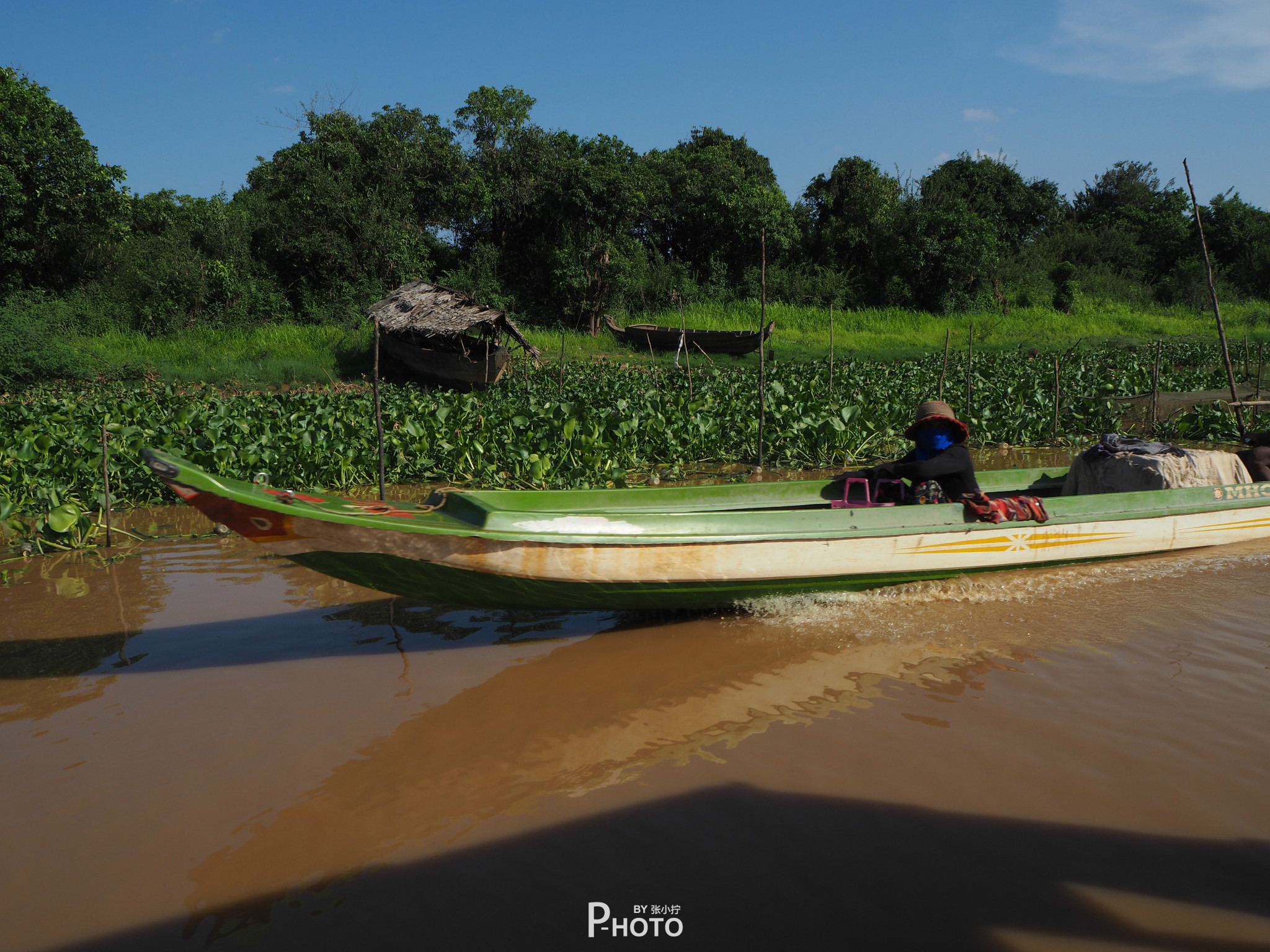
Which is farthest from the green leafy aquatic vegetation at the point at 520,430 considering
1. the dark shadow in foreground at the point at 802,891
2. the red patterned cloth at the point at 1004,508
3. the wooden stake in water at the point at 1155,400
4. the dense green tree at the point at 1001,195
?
the dense green tree at the point at 1001,195

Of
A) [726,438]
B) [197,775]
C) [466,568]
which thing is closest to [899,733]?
[466,568]

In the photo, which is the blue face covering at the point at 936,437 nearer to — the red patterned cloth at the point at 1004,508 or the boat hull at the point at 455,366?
the red patterned cloth at the point at 1004,508

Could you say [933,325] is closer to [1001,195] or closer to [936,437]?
[1001,195]

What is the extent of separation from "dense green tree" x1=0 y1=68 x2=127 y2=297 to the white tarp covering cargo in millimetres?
23239

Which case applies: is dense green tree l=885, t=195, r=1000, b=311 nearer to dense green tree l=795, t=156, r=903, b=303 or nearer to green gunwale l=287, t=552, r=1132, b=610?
dense green tree l=795, t=156, r=903, b=303

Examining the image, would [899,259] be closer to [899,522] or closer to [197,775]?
[899,522]

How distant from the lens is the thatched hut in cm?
1593

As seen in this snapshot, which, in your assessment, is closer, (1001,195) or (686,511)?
(686,511)

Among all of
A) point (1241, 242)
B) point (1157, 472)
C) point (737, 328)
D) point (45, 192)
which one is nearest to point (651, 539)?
point (1157, 472)

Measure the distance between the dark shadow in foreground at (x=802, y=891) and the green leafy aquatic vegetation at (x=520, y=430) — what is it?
16.0 ft

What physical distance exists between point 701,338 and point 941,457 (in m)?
16.4
